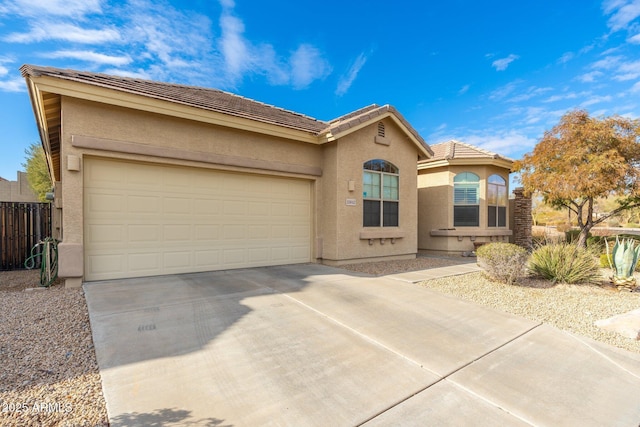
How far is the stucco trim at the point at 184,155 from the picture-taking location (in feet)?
20.5

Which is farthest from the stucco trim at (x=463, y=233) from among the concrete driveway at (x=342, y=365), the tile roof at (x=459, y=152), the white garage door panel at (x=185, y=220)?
the concrete driveway at (x=342, y=365)

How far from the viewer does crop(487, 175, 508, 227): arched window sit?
1307cm

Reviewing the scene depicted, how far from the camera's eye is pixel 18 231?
372 inches

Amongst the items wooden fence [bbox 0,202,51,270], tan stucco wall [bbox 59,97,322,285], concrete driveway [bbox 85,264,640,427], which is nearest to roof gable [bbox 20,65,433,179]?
tan stucco wall [bbox 59,97,322,285]

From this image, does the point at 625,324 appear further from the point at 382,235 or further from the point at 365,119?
the point at 365,119

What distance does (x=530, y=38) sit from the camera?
44.3ft

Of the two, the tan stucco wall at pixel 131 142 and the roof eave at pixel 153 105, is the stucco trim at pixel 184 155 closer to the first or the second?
the tan stucco wall at pixel 131 142

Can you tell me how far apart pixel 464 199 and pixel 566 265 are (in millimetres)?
5957

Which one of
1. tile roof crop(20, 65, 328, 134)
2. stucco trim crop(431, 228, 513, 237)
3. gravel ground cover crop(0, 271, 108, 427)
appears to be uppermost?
tile roof crop(20, 65, 328, 134)

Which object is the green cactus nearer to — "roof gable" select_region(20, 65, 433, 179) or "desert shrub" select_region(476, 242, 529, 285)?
"desert shrub" select_region(476, 242, 529, 285)

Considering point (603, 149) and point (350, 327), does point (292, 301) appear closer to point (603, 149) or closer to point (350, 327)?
point (350, 327)

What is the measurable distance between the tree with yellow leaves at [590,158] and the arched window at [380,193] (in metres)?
4.85

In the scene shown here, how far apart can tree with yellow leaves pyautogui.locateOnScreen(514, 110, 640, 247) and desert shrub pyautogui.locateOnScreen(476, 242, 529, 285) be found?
3.56 metres

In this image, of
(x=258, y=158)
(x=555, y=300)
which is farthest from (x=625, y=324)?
(x=258, y=158)
